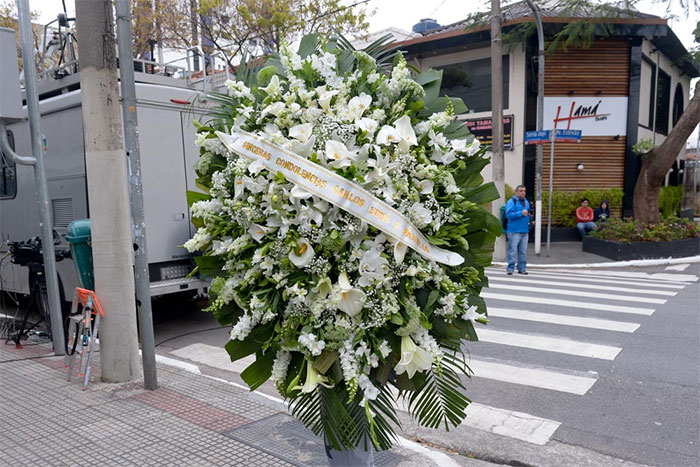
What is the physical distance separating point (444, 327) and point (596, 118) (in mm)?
18637

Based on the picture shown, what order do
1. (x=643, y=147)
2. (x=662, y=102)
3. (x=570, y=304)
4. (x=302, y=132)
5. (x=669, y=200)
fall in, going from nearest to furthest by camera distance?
(x=302, y=132)
(x=570, y=304)
(x=643, y=147)
(x=669, y=200)
(x=662, y=102)

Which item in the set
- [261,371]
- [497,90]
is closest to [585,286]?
[497,90]

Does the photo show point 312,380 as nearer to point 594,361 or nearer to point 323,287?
point 323,287

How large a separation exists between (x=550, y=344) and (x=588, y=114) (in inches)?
549

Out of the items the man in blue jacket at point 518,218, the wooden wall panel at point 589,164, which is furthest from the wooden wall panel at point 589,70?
the man in blue jacket at point 518,218

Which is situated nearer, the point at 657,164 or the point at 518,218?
the point at 518,218

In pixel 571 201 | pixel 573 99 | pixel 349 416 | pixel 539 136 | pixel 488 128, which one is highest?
pixel 573 99

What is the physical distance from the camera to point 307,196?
201 cm

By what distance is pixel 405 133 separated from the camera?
2135 mm

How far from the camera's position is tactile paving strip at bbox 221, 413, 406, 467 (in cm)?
374

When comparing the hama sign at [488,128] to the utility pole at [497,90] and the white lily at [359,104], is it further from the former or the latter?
the white lily at [359,104]

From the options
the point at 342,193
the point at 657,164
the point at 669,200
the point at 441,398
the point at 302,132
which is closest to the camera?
the point at 342,193

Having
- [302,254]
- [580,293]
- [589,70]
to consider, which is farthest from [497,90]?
[302,254]

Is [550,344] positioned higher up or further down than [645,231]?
further down
